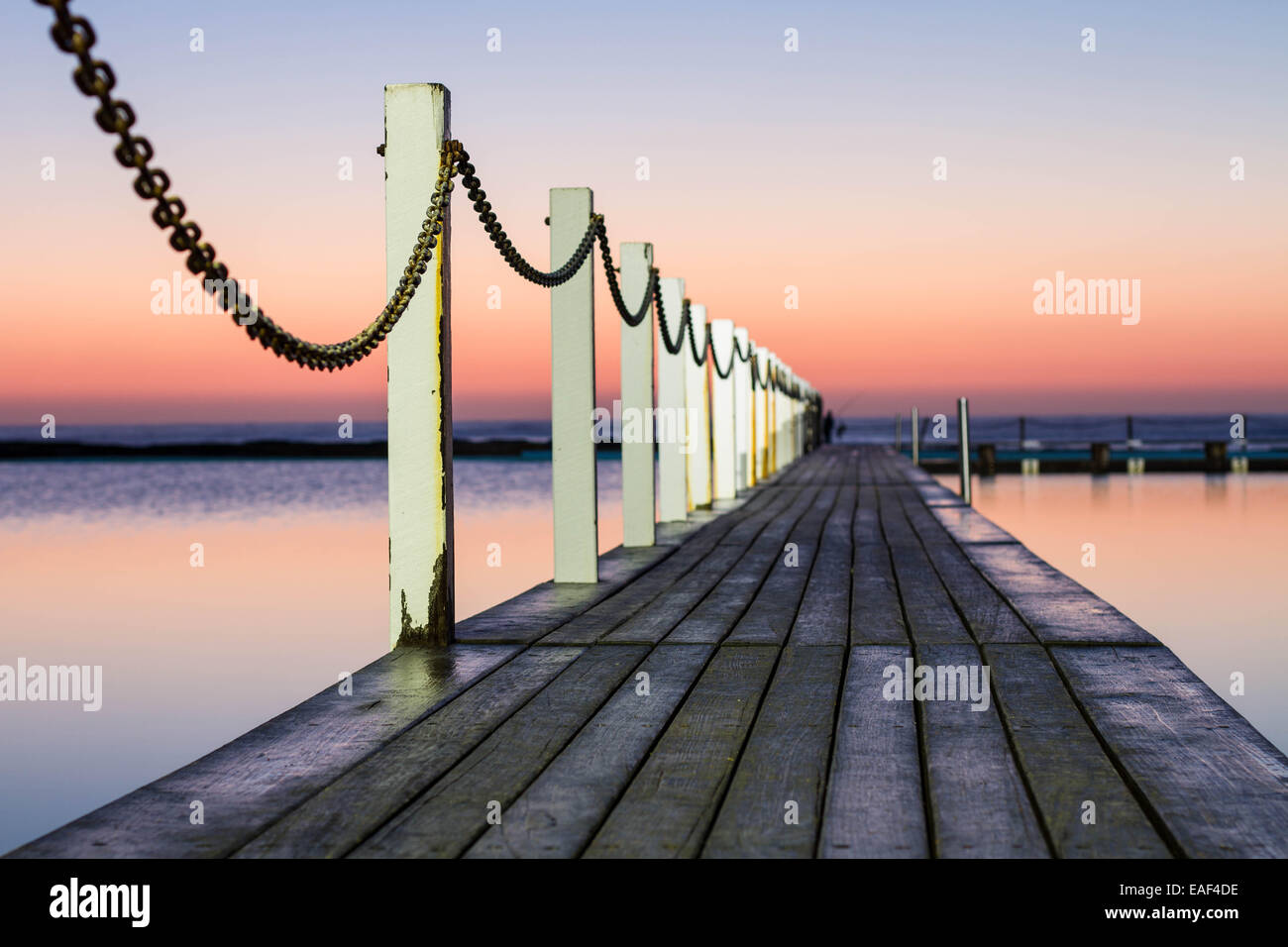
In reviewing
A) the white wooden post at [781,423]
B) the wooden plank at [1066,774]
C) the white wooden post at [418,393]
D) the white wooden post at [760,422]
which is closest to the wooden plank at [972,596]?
the wooden plank at [1066,774]

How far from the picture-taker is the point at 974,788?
2.48 metres

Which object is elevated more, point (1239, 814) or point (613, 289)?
point (613, 289)

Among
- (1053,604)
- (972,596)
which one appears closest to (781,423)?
(972,596)

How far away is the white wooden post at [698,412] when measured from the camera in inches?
393

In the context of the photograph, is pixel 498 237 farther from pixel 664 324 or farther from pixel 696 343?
pixel 696 343

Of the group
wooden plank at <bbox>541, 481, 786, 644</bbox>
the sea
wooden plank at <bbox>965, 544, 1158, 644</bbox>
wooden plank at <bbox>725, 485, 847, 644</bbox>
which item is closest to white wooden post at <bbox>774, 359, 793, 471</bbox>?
the sea

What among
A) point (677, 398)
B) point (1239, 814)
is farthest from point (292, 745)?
point (677, 398)

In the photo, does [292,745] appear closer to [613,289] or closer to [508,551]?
[613,289]

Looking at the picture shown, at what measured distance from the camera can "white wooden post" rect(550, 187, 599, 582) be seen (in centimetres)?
585

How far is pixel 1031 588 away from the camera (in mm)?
5480

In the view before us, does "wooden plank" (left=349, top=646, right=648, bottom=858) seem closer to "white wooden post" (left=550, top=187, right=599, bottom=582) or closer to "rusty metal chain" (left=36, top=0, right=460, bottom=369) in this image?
"rusty metal chain" (left=36, top=0, right=460, bottom=369)

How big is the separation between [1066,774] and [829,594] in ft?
9.54

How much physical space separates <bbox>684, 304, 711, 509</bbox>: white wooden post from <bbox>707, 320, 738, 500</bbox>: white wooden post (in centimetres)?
134
